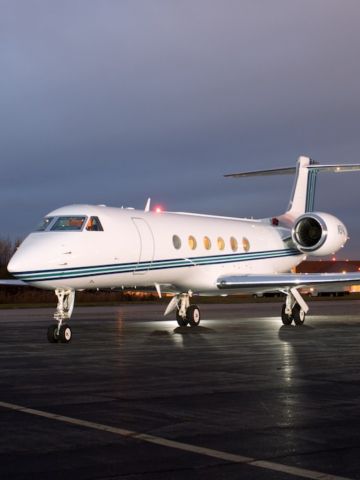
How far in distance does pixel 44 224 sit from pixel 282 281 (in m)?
7.21

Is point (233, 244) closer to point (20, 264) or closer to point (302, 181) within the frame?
point (302, 181)

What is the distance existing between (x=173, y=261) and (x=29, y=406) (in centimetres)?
1294

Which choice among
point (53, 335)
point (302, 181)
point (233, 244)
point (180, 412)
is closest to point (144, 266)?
point (53, 335)

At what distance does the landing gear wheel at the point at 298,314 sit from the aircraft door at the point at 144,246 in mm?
5520

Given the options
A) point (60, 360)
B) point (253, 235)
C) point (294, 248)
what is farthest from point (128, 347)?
point (294, 248)

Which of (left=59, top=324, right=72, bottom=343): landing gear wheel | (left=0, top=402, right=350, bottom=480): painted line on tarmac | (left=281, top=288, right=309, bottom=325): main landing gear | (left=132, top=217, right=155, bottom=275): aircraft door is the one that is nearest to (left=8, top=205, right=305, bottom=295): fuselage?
(left=132, top=217, right=155, bottom=275): aircraft door

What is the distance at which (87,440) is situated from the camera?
6.83 meters

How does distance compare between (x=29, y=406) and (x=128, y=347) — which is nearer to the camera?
(x=29, y=406)

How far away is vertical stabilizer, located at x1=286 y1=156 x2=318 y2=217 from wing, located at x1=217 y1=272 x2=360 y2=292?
6.36 meters

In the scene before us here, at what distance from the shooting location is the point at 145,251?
20.2m

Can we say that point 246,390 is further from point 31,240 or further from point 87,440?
point 31,240

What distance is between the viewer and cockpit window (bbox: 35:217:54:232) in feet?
60.6

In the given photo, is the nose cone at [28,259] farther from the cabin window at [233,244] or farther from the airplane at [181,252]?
the cabin window at [233,244]

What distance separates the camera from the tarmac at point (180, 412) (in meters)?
5.97
